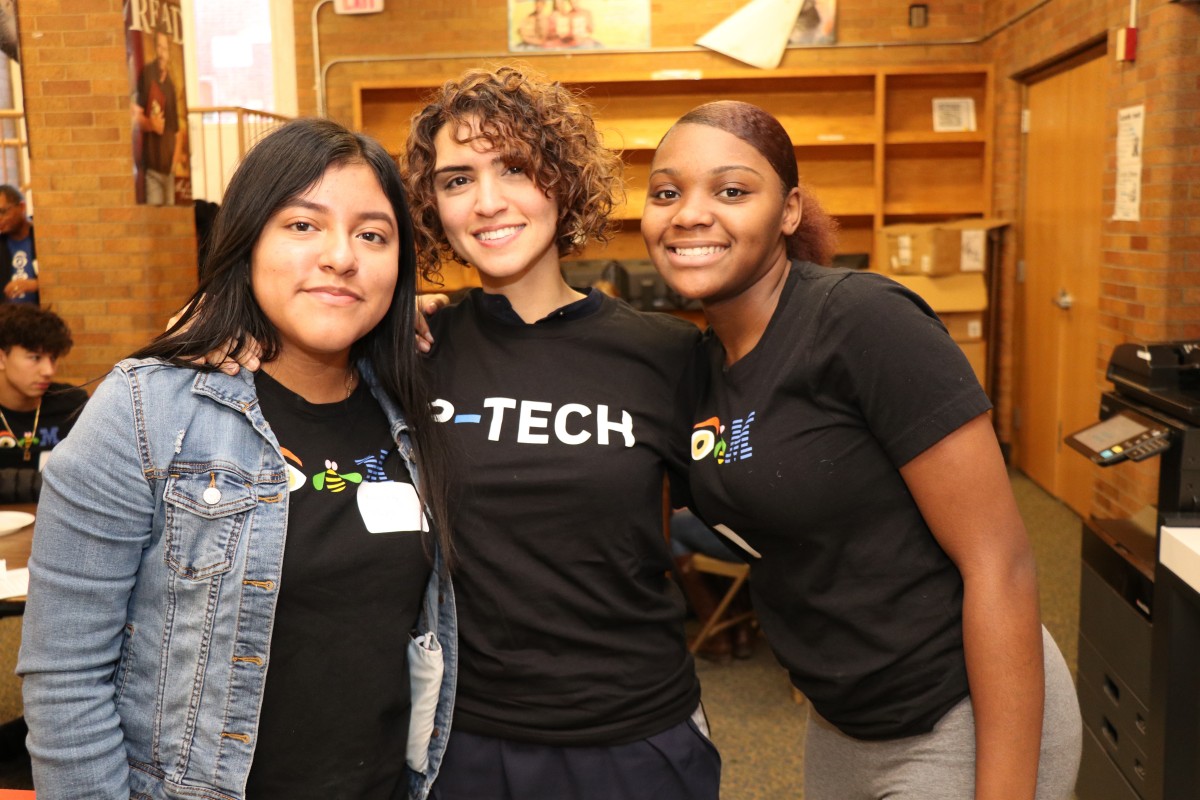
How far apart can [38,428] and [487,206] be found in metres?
2.81

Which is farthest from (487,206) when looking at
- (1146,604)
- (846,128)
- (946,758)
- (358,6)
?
(358,6)

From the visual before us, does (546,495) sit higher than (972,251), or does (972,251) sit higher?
(972,251)

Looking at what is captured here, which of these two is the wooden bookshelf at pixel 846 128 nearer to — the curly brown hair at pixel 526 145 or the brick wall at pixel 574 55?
the brick wall at pixel 574 55

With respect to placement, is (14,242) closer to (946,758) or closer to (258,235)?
(258,235)

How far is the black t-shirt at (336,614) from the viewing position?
119 cm

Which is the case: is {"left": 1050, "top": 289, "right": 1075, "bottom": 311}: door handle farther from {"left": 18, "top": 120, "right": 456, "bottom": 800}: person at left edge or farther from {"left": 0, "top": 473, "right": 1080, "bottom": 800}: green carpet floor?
{"left": 18, "top": 120, "right": 456, "bottom": 800}: person at left edge

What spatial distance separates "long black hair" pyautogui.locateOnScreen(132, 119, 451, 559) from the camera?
1206mm

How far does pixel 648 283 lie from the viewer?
648 centimetres

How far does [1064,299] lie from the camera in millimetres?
5535

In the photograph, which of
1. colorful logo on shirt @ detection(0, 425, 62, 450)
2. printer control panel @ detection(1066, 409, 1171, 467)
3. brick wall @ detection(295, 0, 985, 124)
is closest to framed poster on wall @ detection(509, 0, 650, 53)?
brick wall @ detection(295, 0, 985, 124)

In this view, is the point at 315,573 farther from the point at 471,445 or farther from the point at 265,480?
the point at 471,445

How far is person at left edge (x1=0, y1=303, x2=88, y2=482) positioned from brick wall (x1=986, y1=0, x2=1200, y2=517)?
4.12 m

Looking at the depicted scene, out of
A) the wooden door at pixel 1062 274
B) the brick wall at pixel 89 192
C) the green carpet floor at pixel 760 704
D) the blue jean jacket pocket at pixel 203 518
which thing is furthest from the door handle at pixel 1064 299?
the blue jean jacket pocket at pixel 203 518

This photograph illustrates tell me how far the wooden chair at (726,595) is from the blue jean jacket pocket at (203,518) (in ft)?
8.28
